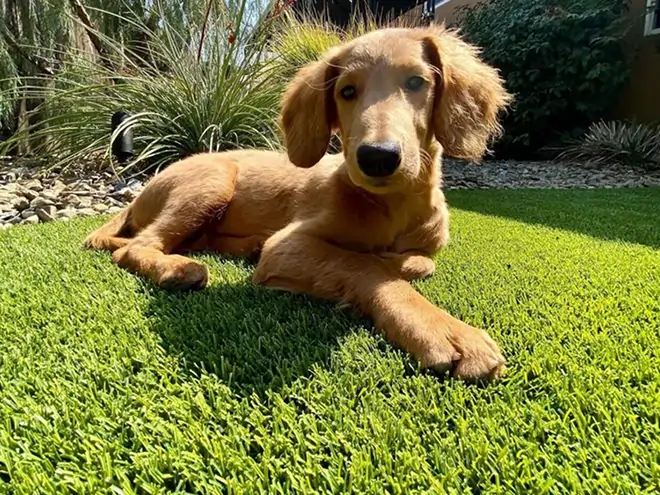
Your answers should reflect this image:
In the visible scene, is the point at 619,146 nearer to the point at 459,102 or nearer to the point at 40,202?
the point at 459,102

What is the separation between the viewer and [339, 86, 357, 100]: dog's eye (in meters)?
1.75

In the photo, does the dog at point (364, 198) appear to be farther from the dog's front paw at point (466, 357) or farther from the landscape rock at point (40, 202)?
the landscape rock at point (40, 202)

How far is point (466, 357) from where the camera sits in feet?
3.90

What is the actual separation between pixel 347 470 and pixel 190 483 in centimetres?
27

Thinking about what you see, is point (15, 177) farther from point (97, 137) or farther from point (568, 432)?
point (568, 432)

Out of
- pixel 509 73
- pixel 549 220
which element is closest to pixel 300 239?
pixel 549 220

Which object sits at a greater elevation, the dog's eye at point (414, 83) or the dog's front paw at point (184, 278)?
the dog's eye at point (414, 83)

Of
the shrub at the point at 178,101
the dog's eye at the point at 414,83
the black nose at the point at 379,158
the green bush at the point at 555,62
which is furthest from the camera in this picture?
the green bush at the point at 555,62

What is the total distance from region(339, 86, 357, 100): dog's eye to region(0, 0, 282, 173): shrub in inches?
117

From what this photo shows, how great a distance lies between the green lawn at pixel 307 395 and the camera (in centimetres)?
89

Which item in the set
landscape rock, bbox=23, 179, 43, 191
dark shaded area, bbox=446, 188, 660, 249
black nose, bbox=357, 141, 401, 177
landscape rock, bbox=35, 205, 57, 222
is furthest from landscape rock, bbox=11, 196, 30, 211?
black nose, bbox=357, 141, 401, 177

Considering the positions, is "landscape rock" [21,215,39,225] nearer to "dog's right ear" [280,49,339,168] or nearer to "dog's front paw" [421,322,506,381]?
"dog's right ear" [280,49,339,168]

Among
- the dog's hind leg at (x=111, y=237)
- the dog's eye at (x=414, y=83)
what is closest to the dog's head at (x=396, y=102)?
the dog's eye at (x=414, y=83)

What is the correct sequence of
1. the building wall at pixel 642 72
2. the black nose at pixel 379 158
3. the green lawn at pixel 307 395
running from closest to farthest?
the green lawn at pixel 307 395 → the black nose at pixel 379 158 → the building wall at pixel 642 72
